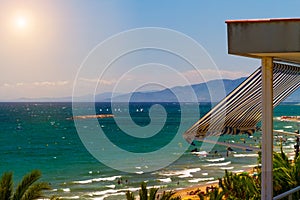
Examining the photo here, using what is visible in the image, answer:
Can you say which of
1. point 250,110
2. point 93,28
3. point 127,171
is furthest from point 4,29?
point 250,110

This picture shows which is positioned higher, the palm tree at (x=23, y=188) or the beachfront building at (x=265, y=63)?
the beachfront building at (x=265, y=63)

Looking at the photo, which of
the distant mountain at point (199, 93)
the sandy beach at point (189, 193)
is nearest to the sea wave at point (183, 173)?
the sandy beach at point (189, 193)

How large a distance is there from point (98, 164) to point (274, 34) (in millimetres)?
39705

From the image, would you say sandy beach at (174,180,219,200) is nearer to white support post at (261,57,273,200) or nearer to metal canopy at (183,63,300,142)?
metal canopy at (183,63,300,142)

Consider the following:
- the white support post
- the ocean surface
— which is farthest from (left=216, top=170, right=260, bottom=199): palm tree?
the white support post

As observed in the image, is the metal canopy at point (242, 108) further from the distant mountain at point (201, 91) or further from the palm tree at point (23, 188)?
the palm tree at point (23, 188)

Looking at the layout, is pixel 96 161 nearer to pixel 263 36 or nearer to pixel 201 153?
pixel 201 153

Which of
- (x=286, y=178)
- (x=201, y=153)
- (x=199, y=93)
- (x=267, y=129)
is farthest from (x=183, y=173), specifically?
(x=267, y=129)

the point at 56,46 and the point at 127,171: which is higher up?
the point at 56,46

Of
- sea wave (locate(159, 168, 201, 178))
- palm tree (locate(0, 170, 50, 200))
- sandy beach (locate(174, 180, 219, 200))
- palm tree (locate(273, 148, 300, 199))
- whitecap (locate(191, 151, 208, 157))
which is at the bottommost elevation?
palm tree (locate(0, 170, 50, 200))

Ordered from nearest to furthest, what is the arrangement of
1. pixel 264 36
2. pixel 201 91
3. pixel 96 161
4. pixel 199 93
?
1. pixel 264 36
2. pixel 96 161
3. pixel 199 93
4. pixel 201 91

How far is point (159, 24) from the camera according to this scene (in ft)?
221

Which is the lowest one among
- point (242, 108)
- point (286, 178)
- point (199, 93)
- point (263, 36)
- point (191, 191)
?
point (286, 178)

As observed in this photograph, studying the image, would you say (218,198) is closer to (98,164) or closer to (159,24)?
(98,164)
